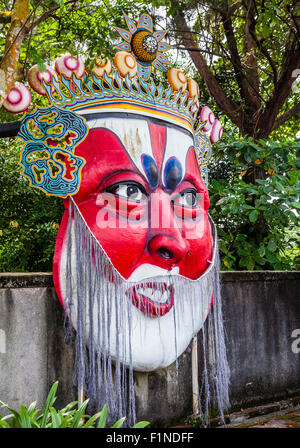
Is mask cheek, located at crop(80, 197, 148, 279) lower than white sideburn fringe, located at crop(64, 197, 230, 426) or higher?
higher

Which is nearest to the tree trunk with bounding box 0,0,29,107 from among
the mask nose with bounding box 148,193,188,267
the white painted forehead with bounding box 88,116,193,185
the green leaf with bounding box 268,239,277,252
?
the white painted forehead with bounding box 88,116,193,185

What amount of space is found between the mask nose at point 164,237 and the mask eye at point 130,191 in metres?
0.10

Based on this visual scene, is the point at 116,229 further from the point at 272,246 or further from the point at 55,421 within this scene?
the point at 272,246

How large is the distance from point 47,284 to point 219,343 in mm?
1650

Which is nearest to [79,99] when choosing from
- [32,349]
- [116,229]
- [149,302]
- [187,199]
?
[116,229]

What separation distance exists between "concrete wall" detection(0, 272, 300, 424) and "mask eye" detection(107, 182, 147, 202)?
846mm

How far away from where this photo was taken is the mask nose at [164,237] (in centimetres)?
363

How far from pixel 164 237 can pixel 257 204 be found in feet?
5.39

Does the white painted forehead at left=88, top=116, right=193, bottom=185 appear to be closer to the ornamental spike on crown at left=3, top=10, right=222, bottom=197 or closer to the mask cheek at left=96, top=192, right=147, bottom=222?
the ornamental spike on crown at left=3, top=10, right=222, bottom=197

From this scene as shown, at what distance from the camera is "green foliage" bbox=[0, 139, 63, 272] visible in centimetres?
532

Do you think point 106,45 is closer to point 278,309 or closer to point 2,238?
point 2,238

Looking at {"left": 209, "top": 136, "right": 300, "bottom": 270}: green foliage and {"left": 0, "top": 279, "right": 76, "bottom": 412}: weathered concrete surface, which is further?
{"left": 209, "top": 136, "right": 300, "bottom": 270}: green foliage

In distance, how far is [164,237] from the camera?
3.63 metres
